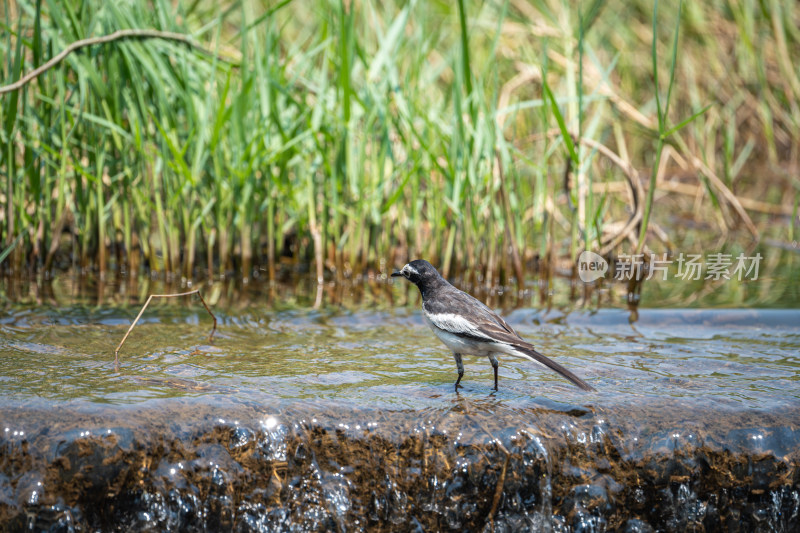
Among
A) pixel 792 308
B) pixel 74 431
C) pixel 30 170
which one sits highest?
pixel 30 170

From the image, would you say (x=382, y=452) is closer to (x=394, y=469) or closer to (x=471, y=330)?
(x=394, y=469)

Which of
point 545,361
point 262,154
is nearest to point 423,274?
point 545,361

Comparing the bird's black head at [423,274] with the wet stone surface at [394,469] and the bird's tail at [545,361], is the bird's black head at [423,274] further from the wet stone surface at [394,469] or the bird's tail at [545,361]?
the wet stone surface at [394,469]

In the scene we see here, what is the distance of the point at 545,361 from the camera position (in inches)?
128

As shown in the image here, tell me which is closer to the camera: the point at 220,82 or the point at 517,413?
the point at 517,413

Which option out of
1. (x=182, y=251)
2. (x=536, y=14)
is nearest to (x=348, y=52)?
(x=182, y=251)

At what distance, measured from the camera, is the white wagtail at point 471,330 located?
332 centimetres

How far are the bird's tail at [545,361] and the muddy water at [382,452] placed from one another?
0.44ft

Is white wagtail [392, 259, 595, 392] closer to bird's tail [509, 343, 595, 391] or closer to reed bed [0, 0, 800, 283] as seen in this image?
bird's tail [509, 343, 595, 391]

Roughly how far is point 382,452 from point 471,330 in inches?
25.1

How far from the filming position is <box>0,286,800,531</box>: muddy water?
9.55 ft

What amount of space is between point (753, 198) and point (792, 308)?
16.4ft

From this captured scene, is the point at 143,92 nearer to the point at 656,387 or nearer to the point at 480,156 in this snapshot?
the point at 480,156

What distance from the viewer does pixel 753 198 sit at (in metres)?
9.90
